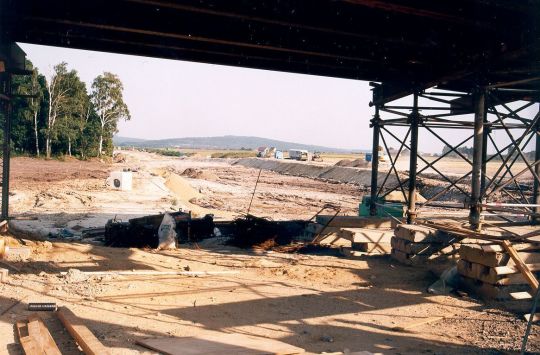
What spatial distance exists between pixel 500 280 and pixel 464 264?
0.91 m

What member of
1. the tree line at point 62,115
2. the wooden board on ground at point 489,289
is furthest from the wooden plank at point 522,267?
the tree line at point 62,115

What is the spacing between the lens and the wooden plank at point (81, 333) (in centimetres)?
549

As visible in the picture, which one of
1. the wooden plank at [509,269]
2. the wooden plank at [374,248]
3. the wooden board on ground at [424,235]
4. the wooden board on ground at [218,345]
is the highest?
the wooden board on ground at [424,235]

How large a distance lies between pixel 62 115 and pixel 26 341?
53.4 meters

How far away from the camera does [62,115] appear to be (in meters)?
54.2

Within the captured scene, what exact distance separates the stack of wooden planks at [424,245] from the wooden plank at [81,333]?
25.1 ft

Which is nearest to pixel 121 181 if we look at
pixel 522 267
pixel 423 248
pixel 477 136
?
pixel 423 248

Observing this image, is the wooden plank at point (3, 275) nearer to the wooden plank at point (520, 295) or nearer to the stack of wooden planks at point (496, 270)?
the stack of wooden planks at point (496, 270)

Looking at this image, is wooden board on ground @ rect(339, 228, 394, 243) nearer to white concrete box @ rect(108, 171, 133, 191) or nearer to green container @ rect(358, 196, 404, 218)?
green container @ rect(358, 196, 404, 218)

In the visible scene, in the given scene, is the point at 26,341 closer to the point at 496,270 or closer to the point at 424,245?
the point at 496,270

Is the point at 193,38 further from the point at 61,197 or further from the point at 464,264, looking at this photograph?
the point at 61,197

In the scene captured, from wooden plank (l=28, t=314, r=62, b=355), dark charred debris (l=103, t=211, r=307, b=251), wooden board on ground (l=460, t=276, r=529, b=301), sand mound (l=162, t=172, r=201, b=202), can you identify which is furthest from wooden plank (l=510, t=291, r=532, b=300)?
sand mound (l=162, t=172, r=201, b=202)

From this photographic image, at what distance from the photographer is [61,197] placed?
22.8 m

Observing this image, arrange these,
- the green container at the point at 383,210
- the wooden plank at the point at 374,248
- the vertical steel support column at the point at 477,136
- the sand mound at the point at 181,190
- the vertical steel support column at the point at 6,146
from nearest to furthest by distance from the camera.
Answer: the vertical steel support column at the point at 477,136 → the vertical steel support column at the point at 6,146 → the wooden plank at the point at 374,248 → the green container at the point at 383,210 → the sand mound at the point at 181,190
